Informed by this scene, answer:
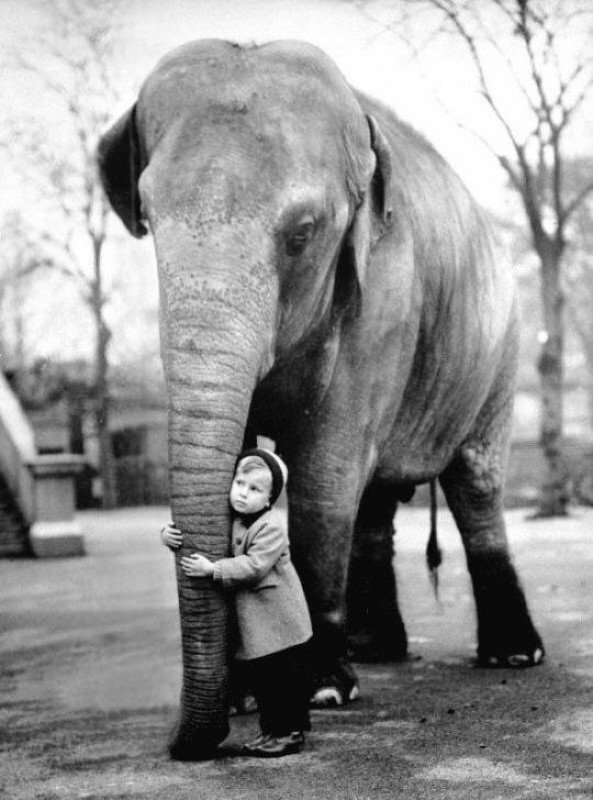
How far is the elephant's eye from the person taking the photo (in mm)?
4340

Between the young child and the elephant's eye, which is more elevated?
the elephant's eye

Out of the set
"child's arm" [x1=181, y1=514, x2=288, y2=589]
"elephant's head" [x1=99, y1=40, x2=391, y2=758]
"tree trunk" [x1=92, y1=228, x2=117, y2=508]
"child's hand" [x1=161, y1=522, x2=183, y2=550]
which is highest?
"elephant's head" [x1=99, y1=40, x2=391, y2=758]

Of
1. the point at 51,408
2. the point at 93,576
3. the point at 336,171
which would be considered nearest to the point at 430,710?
the point at 336,171

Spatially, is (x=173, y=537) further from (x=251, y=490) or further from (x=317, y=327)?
(x=317, y=327)

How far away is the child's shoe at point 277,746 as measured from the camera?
4.18m

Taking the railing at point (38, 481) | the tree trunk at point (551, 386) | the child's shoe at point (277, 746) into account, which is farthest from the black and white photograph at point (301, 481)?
the tree trunk at point (551, 386)

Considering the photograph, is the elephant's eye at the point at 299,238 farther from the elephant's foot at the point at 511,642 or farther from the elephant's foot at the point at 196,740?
the elephant's foot at the point at 511,642

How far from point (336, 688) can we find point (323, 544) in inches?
23.0

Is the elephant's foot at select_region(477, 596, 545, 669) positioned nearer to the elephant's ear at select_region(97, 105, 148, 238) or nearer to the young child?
the young child

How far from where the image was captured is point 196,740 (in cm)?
409

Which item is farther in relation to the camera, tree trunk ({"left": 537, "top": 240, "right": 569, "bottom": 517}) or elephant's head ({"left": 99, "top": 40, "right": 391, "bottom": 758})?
tree trunk ({"left": 537, "top": 240, "right": 569, "bottom": 517})

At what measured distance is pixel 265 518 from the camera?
4145 mm

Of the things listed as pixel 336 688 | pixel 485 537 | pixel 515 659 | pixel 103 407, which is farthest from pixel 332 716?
pixel 103 407

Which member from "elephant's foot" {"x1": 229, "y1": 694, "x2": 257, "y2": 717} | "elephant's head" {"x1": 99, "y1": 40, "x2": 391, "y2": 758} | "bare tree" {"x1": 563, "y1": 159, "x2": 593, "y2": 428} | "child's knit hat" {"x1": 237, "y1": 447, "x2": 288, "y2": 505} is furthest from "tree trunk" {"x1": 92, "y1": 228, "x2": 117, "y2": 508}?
"child's knit hat" {"x1": 237, "y1": 447, "x2": 288, "y2": 505}
